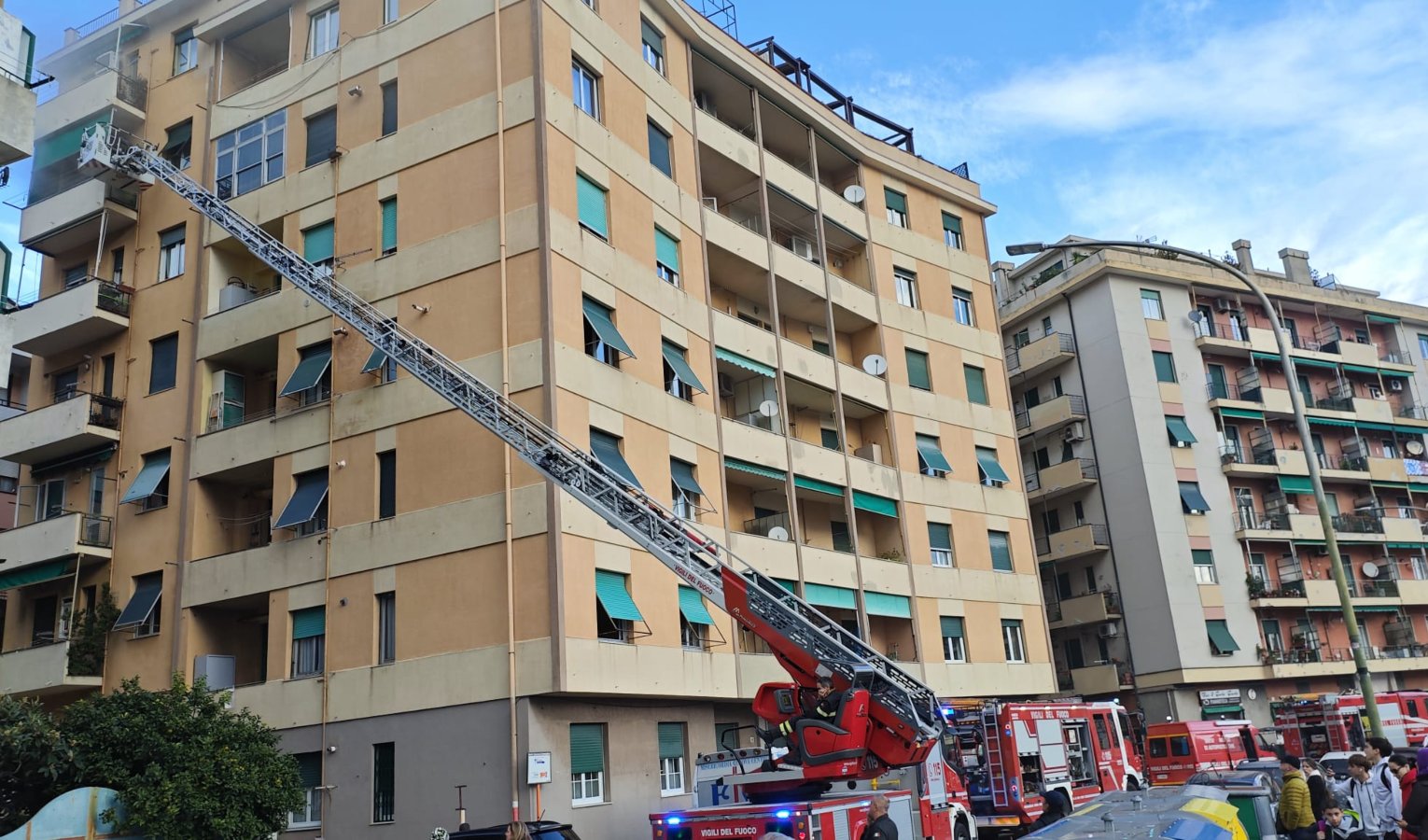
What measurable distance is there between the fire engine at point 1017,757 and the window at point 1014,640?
10.4m

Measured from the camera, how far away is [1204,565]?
135 ft

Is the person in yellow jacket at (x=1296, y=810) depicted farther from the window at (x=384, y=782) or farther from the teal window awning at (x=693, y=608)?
the window at (x=384, y=782)

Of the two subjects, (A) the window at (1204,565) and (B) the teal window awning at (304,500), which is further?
(A) the window at (1204,565)

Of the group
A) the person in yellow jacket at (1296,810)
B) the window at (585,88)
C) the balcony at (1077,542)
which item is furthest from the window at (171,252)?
the balcony at (1077,542)

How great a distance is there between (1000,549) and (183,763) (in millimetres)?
23935

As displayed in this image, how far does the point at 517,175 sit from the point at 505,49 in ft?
10.1

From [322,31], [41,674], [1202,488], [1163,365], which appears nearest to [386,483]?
[41,674]

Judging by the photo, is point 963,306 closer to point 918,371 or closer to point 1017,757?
point 918,371

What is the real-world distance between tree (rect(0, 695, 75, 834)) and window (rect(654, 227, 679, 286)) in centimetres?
1510

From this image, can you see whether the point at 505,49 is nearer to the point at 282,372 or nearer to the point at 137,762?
the point at 282,372

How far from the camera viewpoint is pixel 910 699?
620 inches

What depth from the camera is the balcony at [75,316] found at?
27.8 metres

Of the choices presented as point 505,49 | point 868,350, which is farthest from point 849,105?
point 505,49

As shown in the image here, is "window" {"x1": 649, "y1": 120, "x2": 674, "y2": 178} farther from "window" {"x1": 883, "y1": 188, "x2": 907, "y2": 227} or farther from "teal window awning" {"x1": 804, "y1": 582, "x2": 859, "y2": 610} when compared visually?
"teal window awning" {"x1": 804, "y1": 582, "x2": 859, "y2": 610}
